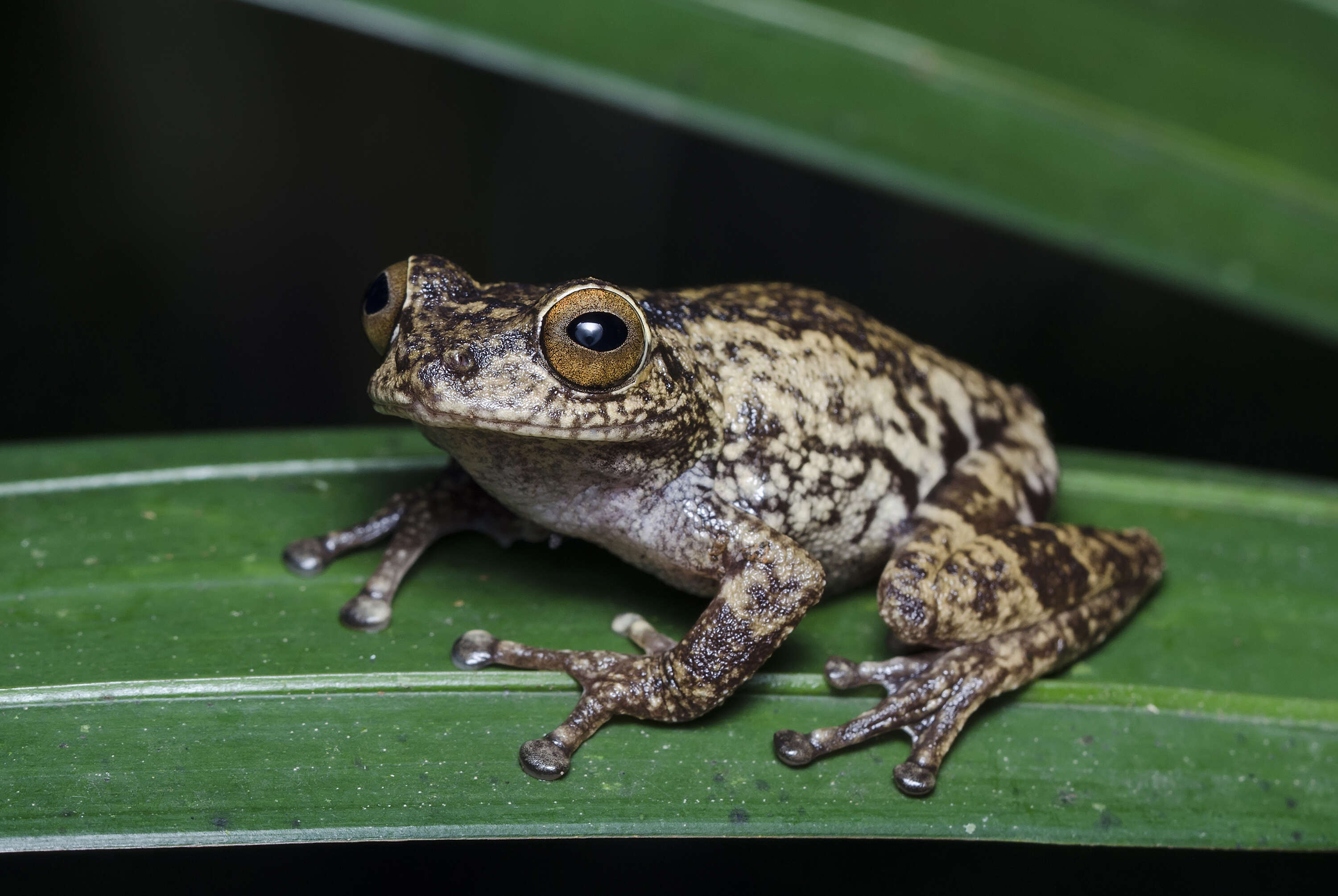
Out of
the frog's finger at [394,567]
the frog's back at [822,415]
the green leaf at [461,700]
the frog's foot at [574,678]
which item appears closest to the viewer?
the green leaf at [461,700]

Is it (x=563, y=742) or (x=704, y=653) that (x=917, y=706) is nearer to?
(x=704, y=653)

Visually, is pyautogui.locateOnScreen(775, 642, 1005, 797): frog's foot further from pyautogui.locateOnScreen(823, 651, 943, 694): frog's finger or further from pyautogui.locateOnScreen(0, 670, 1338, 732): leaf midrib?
pyautogui.locateOnScreen(0, 670, 1338, 732): leaf midrib

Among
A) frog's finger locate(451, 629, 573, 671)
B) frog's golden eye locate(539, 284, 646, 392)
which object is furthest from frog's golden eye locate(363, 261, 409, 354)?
frog's finger locate(451, 629, 573, 671)

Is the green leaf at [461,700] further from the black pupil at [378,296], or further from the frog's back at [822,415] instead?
the black pupil at [378,296]

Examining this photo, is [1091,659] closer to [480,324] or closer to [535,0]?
[480,324]

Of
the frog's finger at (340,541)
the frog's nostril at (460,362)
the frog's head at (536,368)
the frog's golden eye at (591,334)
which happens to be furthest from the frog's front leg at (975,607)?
the frog's finger at (340,541)
